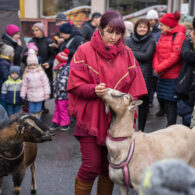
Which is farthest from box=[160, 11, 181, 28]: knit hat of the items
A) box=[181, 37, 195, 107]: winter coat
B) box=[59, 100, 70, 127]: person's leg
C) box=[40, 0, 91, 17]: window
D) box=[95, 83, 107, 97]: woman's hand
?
box=[40, 0, 91, 17]: window

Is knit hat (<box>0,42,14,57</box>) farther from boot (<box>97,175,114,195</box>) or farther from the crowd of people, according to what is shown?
boot (<box>97,175,114,195</box>)

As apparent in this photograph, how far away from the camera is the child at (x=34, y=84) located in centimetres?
655

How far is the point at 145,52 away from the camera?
5.59 meters

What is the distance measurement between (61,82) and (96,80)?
344 centimetres

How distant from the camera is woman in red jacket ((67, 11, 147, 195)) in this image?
3051mm

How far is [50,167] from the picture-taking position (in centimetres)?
490

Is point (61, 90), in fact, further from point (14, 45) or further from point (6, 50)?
point (14, 45)

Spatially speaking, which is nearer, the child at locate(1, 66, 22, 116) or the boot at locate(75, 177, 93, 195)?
the boot at locate(75, 177, 93, 195)

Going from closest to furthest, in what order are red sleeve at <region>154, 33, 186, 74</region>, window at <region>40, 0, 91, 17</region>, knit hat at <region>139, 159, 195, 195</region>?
knit hat at <region>139, 159, 195, 195</region> < red sleeve at <region>154, 33, 186, 74</region> < window at <region>40, 0, 91, 17</region>

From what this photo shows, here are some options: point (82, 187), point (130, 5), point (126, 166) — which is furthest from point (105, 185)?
point (130, 5)

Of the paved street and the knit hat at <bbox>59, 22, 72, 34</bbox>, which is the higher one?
the knit hat at <bbox>59, 22, 72, 34</bbox>

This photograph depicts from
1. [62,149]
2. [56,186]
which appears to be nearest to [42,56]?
[62,149]

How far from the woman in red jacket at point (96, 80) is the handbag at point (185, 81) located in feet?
5.32

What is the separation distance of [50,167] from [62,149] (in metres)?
0.79
